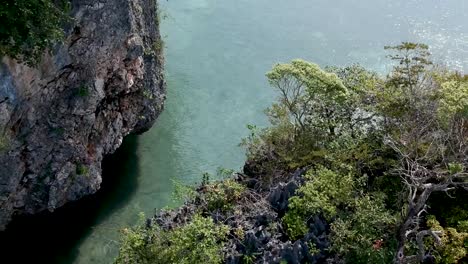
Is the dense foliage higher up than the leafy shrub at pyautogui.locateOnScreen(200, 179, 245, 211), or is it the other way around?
the dense foliage

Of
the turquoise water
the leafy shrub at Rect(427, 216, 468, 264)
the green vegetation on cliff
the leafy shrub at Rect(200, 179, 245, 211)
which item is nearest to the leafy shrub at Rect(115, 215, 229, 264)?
the green vegetation on cliff

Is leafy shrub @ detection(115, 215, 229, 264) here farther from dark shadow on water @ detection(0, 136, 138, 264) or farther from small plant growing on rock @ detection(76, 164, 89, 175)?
dark shadow on water @ detection(0, 136, 138, 264)

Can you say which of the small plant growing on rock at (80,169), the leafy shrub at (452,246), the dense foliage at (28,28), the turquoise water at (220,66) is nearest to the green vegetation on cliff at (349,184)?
the leafy shrub at (452,246)

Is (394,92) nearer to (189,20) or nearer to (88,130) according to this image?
(88,130)

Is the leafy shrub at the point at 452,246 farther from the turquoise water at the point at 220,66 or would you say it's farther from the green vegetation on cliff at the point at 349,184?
the turquoise water at the point at 220,66

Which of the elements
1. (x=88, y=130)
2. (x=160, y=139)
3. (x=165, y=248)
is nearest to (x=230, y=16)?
(x=160, y=139)

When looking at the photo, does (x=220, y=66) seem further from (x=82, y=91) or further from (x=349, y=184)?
(x=349, y=184)

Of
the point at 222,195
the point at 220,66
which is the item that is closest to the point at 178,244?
the point at 222,195
